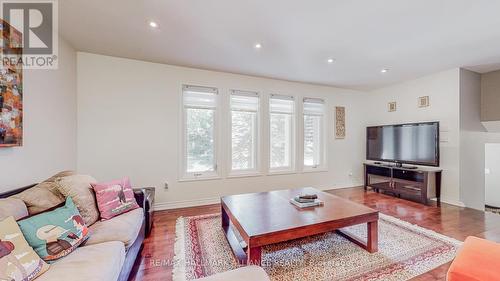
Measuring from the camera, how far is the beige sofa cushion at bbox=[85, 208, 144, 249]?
5.32 feet

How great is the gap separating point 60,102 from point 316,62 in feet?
12.0

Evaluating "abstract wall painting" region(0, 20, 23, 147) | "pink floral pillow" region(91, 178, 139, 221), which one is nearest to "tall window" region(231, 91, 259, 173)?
"pink floral pillow" region(91, 178, 139, 221)

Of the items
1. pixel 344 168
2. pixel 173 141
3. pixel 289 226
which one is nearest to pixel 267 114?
pixel 173 141

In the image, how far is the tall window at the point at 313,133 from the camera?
4680 millimetres

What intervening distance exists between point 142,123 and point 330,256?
321cm

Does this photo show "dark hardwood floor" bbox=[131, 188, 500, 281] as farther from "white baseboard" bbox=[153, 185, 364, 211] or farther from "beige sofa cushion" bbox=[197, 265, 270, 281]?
"beige sofa cushion" bbox=[197, 265, 270, 281]

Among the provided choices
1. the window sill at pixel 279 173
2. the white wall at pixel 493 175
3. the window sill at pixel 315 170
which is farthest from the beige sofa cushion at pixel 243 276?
the white wall at pixel 493 175

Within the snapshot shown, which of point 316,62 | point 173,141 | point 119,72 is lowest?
point 173,141

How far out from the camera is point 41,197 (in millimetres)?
1604

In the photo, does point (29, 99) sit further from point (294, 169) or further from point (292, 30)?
point (294, 169)

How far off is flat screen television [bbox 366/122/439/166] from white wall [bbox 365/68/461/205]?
0.36 meters

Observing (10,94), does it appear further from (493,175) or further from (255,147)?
(493,175)

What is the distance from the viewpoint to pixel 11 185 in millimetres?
1861

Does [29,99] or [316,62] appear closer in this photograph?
[29,99]
